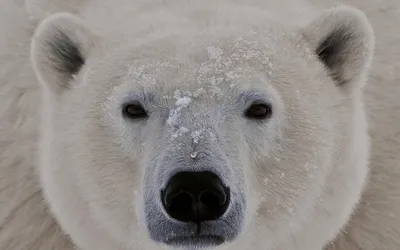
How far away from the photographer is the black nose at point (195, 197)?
9.55 feet

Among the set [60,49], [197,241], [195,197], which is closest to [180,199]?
[195,197]

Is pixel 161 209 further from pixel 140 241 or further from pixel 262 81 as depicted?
pixel 262 81

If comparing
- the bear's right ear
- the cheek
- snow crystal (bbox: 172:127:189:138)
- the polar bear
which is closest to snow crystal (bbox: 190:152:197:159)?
the polar bear

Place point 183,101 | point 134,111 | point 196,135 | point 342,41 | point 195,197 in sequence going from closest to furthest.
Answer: point 195,197 → point 196,135 → point 183,101 → point 134,111 → point 342,41

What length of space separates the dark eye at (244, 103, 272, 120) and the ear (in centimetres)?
38

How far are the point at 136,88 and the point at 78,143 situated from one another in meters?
0.34

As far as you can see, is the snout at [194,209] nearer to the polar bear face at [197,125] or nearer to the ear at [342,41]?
the polar bear face at [197,125]

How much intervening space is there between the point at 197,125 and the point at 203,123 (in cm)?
2

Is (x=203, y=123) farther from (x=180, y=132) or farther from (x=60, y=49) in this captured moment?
(x=60, y=49)

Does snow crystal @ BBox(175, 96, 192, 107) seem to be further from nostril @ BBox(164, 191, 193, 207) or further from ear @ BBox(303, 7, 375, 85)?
ear @ BBox(303, 7, 375, 85)

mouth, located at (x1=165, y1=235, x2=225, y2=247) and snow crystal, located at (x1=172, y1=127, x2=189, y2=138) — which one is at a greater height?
snow crystal, located at (x1=172, y1=127, x2=189, y2=138)

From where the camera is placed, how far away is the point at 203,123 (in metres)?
3.10

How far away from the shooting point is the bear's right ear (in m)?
3.47

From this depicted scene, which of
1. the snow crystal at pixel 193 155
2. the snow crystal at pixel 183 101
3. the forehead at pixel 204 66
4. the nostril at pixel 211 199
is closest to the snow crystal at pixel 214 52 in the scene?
the forehead at pixel 204 66
